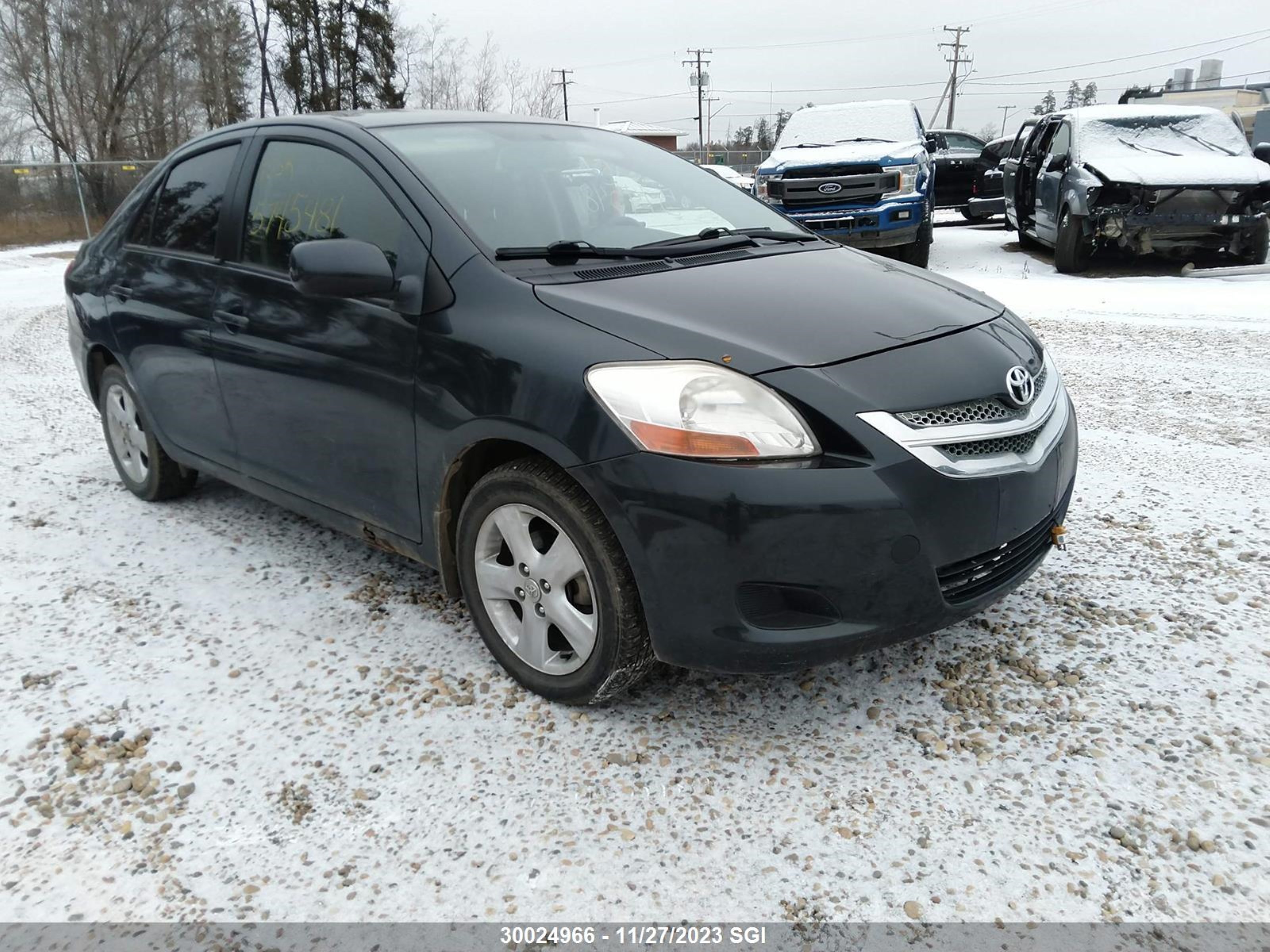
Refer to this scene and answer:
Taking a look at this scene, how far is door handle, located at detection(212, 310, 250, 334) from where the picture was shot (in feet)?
11.0

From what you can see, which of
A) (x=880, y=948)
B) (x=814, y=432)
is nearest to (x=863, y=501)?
(x=814, y=432)

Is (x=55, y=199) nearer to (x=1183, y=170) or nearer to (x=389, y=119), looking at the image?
(x=1183, y=170)

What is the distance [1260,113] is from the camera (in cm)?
3300

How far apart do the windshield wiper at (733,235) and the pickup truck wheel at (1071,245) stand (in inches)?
305

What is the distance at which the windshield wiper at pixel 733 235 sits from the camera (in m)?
3.12

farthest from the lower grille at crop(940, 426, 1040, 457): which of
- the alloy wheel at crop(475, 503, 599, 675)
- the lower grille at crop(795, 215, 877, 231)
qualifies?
the lower grille at crop(795, 215, 877, 231)

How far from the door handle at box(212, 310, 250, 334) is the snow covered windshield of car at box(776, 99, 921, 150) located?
30.1ft

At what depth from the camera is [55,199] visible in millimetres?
22016

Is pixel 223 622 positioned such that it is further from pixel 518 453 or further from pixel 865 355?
pixel 865 355

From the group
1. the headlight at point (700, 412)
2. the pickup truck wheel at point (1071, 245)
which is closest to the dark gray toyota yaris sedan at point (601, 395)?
the headlight at point (700, 412)

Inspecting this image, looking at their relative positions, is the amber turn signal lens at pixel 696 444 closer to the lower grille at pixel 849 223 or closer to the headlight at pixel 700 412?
the headlight at pixel 700 412

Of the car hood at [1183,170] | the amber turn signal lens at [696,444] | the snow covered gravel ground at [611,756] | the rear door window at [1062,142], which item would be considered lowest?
the snow covered gravel ground at [611,756]

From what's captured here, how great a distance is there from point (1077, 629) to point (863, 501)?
50.8 inches

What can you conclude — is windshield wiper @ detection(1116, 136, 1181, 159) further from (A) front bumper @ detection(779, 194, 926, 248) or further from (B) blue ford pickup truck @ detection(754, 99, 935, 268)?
(A) front bumper @ detection(779, 194, 926, 248)
